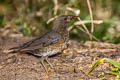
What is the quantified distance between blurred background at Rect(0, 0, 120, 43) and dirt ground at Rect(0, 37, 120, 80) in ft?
3.90

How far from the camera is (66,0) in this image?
843cm

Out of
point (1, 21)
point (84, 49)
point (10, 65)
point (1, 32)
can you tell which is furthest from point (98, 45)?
point (1, 21)

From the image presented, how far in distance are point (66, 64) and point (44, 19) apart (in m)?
3.45

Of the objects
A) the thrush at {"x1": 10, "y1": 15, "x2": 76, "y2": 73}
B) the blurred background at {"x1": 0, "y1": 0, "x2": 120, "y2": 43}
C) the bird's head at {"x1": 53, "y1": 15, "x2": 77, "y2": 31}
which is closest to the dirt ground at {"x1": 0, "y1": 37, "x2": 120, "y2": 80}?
the thrush at {"x1": 10, "y1": 15, "x2": 76, "y2": 73}

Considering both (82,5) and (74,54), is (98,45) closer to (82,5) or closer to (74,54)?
(74,54)

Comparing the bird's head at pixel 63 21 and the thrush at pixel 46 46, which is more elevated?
the bird's head at pixel 63 21

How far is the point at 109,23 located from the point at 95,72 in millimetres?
3473

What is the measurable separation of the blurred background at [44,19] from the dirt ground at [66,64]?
119 centimetres

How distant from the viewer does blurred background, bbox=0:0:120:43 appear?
25.4 ft

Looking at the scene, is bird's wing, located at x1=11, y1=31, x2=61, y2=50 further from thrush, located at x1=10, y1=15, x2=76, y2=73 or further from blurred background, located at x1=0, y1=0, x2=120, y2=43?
blurred background, located at x1=0, y1=0, x2=120, y2=43

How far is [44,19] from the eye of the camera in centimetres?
850

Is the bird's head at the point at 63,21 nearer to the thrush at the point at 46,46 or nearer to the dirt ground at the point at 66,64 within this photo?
the thrush at the point at 46,46

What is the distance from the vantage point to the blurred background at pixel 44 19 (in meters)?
7.75

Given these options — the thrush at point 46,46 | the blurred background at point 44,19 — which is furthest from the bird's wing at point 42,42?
the blurred background at point 44,19
